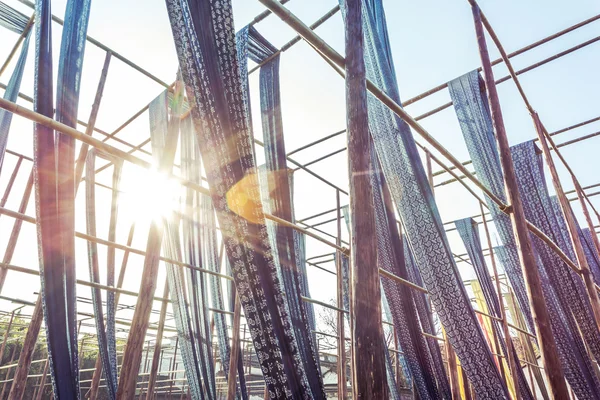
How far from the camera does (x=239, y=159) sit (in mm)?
1246

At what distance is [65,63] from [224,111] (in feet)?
4.56

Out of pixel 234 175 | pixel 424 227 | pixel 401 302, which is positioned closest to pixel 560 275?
pixel 401 302

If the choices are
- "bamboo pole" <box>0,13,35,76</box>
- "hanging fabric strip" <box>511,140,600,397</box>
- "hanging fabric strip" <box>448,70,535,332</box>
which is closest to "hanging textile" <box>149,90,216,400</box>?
"bamboo pole" <box>0,13,35,76</box>

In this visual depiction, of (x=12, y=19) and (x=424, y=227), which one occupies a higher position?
(x=12, y=19)

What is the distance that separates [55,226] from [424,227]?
188 cm

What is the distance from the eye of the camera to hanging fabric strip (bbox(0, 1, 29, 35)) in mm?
3178

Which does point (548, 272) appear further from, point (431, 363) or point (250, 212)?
point (250, 212)

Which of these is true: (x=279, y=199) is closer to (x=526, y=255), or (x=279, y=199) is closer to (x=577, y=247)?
(x=526, y=255)

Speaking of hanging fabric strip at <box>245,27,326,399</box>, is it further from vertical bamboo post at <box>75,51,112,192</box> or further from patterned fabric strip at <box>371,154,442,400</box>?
vertical bamboo post at <box>75,51,112,192</box>

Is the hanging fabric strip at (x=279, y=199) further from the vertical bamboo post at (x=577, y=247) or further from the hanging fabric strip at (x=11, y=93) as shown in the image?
the vertical bamboo post at (x=577, y=247)

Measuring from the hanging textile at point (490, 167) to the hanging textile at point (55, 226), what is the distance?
309 centimetres

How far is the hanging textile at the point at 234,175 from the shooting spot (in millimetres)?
1185

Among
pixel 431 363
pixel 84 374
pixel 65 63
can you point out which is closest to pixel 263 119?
pixel 65 63

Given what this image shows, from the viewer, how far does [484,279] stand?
4.90 m
